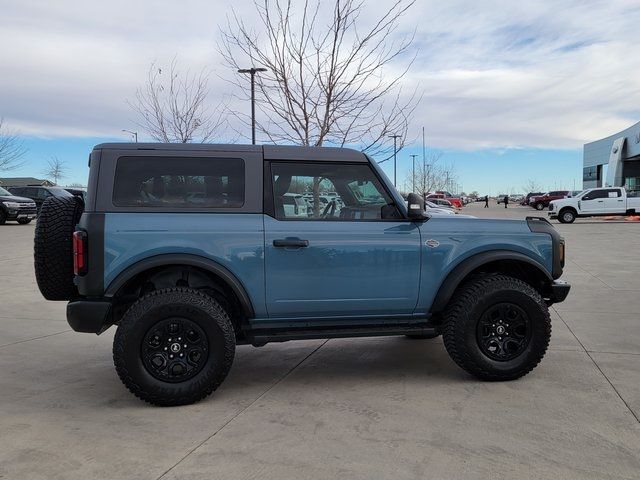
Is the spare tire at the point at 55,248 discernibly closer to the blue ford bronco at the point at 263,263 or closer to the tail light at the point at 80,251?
the blue ford bronco at the point at 263,263

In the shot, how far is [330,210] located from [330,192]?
0.15 metres

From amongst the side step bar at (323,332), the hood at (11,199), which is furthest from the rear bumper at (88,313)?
the hood at (11,199)

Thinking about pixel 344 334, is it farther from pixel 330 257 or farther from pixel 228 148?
pixel 228 148

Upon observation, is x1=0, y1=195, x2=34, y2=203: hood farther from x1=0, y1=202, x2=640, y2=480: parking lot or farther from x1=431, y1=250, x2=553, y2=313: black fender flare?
x1=431, y1=250, x2=553, y2=313: black fender flare

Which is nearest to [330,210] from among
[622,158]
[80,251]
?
[80,251]

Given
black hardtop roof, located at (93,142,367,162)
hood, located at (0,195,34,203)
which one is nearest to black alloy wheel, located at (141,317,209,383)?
black hardtop roof, located at (93,142,367,162)

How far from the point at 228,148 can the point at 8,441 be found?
247 centimetres

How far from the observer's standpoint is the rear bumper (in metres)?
3.97

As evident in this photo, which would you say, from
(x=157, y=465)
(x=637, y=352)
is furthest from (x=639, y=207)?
(x=157, y=465)

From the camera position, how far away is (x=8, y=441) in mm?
3449

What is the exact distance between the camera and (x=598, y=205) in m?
29.3

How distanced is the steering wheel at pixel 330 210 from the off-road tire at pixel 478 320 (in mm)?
1254

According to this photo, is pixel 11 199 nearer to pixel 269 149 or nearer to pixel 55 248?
pixel 55 248

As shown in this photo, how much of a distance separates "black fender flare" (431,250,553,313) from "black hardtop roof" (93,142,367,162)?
3.85 feet
